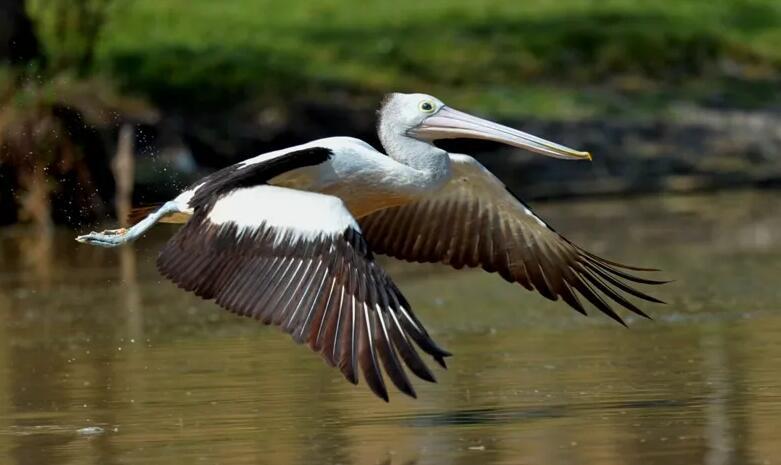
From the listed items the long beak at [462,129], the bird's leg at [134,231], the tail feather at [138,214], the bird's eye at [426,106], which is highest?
the bird's eye at [426,106]

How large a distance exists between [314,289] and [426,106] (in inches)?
79.5

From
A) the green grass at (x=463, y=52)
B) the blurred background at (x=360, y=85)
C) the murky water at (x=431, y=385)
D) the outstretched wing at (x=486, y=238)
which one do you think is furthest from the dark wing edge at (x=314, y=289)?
the green grass at (x=463, y=52)

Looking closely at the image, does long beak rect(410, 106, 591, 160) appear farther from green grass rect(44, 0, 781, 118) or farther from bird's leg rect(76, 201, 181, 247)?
green grass rect(44, 0, 781, 118)

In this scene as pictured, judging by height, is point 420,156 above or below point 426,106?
below

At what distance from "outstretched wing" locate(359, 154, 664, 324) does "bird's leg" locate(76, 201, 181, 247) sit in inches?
63.4

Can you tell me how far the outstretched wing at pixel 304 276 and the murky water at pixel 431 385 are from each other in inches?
13.2

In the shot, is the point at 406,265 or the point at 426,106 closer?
the point at 426,106

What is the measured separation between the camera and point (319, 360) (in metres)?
9.43

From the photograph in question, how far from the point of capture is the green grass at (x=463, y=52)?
1997 cm

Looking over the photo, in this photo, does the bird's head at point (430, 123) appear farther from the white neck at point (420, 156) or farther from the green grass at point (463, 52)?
the green grass at point (463, 52)

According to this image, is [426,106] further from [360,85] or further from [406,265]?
[360,85]

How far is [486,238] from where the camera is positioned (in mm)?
9680

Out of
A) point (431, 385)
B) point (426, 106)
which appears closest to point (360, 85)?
point (426, 106)

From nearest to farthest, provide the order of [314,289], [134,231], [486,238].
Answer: [314,289] < [134,231] < [486,238]
